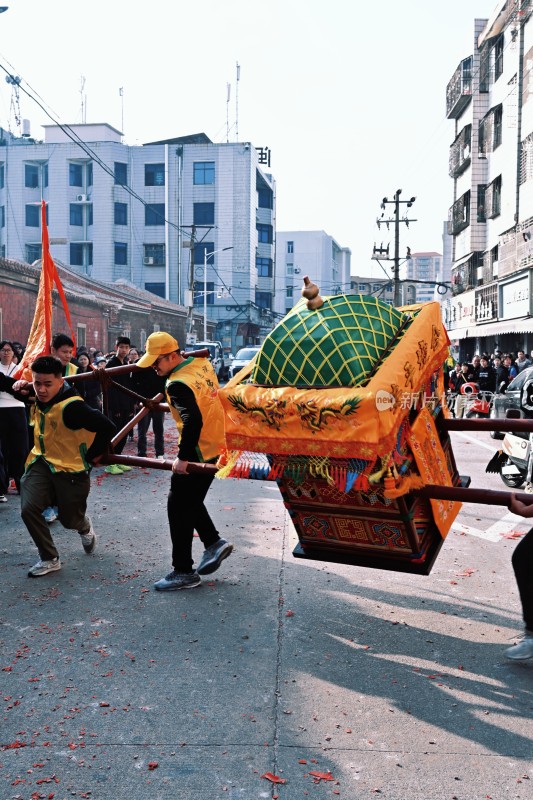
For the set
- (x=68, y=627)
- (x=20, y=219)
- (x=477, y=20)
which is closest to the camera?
(x=68, y=627)

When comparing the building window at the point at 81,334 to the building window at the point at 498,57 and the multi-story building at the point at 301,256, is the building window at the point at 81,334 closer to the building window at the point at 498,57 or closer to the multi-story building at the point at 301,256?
the building window at the point at 498,57

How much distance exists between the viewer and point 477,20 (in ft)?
121

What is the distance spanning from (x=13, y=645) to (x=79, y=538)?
8.51 feet

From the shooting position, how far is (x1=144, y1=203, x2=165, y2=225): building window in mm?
57469

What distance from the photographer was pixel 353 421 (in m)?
3.48

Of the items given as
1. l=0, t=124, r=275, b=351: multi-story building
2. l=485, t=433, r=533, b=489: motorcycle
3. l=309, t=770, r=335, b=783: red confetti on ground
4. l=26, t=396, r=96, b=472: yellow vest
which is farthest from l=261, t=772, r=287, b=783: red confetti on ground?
l=0, t=124, r=275, b=351: multi-story building

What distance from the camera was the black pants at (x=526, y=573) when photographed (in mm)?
4177

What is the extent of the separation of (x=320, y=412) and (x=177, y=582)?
7.88ft

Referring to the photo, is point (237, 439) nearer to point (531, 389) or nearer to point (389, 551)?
point (389, 551)

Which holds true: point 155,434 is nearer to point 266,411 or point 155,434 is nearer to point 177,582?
point 177,582

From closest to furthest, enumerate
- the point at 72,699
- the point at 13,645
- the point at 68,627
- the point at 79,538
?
1. the point at 72,699
2. the point at 13,645
3. the point at 68,627
4. the point at 79,538

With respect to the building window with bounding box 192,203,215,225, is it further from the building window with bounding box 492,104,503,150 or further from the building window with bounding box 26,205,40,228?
the building window with bounding box 492,104,503,150

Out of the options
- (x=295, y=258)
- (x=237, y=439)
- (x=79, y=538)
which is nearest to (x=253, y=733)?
(x=237, y=439)

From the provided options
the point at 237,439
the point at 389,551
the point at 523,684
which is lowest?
the point at 523,684
